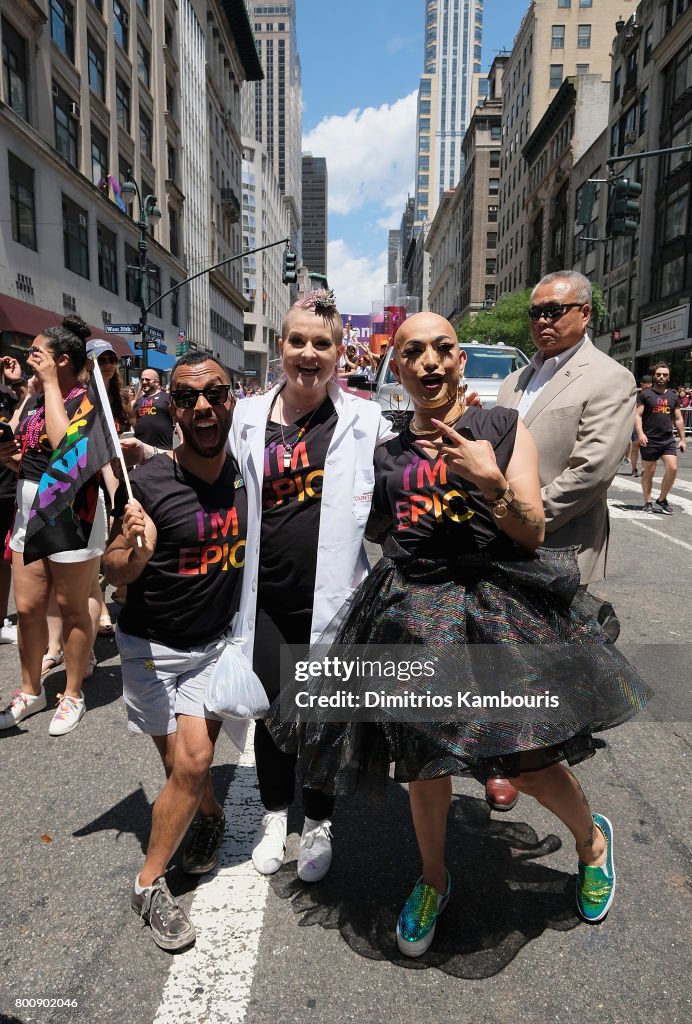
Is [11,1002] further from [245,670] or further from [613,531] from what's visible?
[613,531]

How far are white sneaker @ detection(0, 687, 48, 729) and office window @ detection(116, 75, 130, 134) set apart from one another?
1301 inches

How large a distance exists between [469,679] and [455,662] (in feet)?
0.20

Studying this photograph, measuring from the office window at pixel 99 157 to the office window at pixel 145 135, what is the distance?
18.6 ft

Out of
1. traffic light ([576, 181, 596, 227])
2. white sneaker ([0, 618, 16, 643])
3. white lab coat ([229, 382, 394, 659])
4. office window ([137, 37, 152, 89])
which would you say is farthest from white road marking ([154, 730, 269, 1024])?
office window ([137, 37, 152, 89])

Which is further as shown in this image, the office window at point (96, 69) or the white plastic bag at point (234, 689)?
the office window at point (96, 69)

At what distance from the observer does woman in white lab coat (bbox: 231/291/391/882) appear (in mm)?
2531

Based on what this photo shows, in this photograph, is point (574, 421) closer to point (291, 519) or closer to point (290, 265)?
point (291, 519)

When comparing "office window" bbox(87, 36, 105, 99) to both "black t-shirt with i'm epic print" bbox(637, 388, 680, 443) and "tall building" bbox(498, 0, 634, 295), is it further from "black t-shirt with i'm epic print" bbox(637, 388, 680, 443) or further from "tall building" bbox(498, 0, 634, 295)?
"tall building" bbox(498, 0, 634, 295)

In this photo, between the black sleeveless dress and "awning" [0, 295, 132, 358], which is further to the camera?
"awning" [0, 295, 132, 358]

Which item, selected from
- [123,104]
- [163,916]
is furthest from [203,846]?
[123,104]

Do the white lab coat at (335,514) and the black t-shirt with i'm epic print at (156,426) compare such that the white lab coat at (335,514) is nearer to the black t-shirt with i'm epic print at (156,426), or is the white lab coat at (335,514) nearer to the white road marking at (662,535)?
the black t-shirt with i'm epic print at (156,426)

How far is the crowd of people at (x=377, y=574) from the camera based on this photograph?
6.79 feet

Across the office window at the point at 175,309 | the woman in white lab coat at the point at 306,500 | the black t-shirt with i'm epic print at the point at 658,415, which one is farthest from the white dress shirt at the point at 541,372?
the office window at the point at 175,309

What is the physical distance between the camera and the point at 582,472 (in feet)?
9.41
